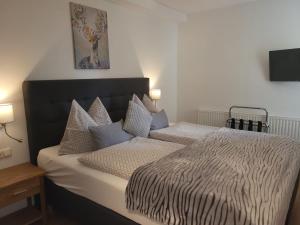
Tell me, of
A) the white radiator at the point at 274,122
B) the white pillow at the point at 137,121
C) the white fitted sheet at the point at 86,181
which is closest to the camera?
the white fitted sheet at the point at 86,181

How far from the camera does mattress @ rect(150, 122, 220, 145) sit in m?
2.78

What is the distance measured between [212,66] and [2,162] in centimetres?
352

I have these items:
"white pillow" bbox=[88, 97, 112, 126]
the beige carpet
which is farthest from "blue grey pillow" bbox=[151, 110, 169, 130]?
the beige carpet

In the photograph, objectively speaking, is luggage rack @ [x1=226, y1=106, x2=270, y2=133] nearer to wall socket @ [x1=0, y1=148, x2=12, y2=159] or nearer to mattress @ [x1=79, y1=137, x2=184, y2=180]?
mattress @ [x1=79, y1=137, x2=184, y2=180]

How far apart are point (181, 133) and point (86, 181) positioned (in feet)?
→ 4.62

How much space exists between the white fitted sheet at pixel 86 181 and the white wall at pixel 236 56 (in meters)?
2.85

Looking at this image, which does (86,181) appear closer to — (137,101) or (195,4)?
(137,101)

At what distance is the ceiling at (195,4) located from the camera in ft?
12.0

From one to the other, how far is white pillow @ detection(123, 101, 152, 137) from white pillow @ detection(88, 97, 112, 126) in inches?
10.4

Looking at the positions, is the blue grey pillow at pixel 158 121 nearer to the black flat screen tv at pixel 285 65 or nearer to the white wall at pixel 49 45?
the white wall at pixel 49 45

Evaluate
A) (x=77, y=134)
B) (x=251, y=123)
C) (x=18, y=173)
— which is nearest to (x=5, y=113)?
(x=18, y=173)

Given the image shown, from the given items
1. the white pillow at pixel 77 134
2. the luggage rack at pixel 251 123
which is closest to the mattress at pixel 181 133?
the white pillow at pixel 77 134

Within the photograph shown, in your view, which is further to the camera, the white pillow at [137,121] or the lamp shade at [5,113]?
the white pillow at [137,121]

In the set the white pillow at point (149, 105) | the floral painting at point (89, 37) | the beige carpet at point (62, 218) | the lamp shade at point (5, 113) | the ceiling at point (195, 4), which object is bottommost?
the beige carpet at point (62, 218)
